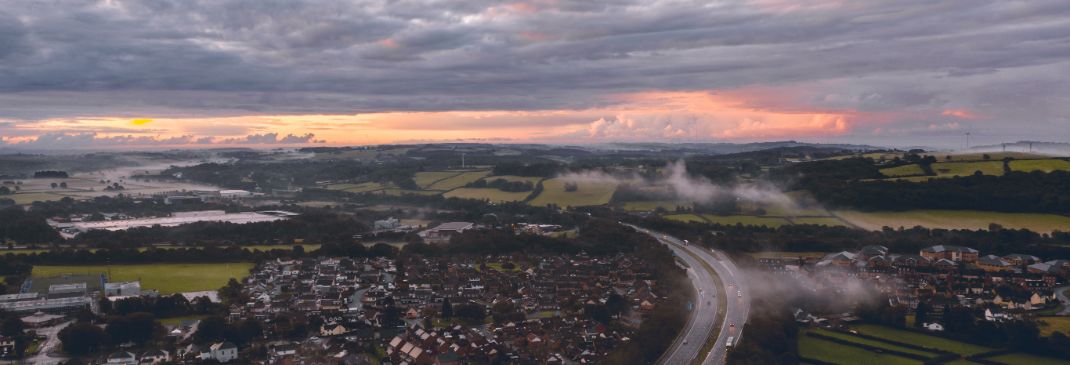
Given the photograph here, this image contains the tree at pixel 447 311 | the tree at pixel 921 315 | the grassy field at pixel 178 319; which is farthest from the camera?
the tree at pixel 447 311

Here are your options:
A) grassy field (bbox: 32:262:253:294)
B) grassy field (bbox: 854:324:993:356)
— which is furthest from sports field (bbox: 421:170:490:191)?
grassy field (bbox: 854:324:993:356)

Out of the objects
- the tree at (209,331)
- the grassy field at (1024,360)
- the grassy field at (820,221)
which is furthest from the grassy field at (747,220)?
the tree at (209,331)

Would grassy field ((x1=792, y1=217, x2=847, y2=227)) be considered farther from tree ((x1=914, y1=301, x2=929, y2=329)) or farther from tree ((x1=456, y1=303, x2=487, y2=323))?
tree ((x1=456, y1=303, x2=487, y2=323))

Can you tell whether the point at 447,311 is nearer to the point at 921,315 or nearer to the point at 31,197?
the point at 921,315

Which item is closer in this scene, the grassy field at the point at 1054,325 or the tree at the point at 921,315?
the grassy field at the point at 1054,325

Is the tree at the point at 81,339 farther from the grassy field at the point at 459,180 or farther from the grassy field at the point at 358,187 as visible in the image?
the grassy field at the point at 358,187

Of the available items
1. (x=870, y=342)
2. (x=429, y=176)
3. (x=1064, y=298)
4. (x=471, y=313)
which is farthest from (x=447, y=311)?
(x=429, y=176)
